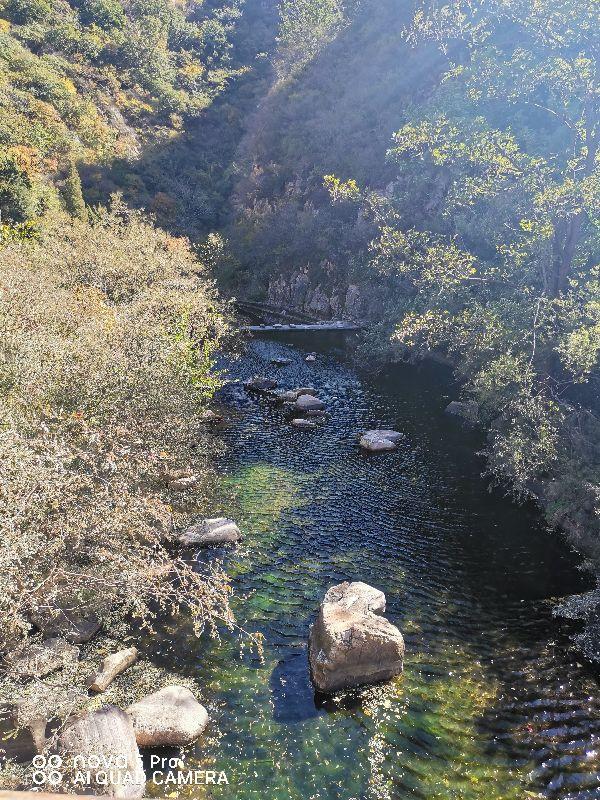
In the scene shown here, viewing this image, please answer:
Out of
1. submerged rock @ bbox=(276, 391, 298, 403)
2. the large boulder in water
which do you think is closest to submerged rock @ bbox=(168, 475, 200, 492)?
the large boulder in water

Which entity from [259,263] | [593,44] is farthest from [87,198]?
[593,44]

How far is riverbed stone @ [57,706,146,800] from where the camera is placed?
350 inches

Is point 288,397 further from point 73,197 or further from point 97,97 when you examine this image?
point 97,97

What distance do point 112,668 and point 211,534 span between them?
6.20 metres

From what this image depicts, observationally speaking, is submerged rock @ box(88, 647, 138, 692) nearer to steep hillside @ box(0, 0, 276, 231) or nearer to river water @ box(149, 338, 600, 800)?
river water @ box(149, 338, 600, 800)

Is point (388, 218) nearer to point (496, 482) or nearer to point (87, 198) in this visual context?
point (496, 482)

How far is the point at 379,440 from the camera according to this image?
26.7m

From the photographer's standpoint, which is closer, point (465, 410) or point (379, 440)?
point (379, 440)

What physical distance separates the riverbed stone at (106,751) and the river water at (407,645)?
707 mm

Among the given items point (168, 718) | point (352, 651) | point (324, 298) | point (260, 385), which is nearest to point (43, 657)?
point (168, 718)

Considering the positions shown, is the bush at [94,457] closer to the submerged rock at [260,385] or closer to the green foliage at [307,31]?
the submerged rock at [260,385]

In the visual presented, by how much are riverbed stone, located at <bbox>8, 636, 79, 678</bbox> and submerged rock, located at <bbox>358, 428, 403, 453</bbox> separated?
17409 millimetres

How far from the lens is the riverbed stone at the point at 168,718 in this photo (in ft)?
33.5

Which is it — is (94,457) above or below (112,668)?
above
